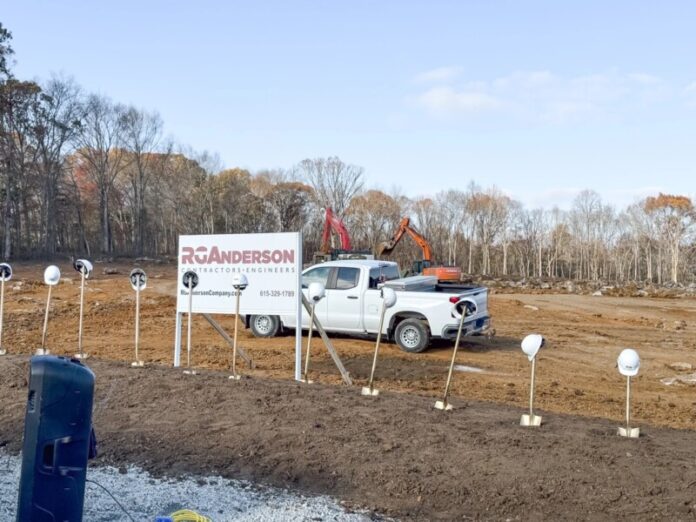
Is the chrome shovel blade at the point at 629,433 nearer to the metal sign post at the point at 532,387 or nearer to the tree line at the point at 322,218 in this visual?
the metal sign post at the point at 532,387

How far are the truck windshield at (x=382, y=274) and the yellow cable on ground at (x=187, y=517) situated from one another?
10085 mm

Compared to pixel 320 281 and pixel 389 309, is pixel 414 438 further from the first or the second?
pixel 320 281

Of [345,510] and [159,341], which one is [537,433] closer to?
[345,510]

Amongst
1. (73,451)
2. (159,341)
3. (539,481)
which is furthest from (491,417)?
(159,341)

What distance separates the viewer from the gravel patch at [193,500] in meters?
4.58

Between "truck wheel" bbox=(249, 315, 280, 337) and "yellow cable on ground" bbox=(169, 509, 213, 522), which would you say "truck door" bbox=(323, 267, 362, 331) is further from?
"yellow cable on ground" bbox=(169, 509, 213, 522)

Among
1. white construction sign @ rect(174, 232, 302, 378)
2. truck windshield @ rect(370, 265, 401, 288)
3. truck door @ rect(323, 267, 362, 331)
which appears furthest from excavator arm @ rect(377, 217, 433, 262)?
white construction sign @ rect(174, 232, 302, 378)

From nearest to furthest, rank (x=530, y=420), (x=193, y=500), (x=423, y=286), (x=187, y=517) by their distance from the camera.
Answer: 1. (x=187, y=517)
2. (x=193, y=500)
3. (x=530, y=420)
4. (x=423, y=286)

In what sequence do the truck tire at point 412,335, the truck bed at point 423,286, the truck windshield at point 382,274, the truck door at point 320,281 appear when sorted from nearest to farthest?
1. the truck tire at point 412,335
2. the truck bed at point 423,286
3. the truck windshield at point 382,274
4. the truck door at point 320,281

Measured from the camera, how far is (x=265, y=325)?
15.4 metres

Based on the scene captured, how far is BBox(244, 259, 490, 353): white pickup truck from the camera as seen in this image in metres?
13.5

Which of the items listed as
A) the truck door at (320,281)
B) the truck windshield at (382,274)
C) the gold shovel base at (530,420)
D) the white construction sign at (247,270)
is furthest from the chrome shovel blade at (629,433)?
the truck door at (320,281)

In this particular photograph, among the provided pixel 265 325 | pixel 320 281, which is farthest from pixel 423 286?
pixel 265 325

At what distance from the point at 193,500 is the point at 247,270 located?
5.46 metres
